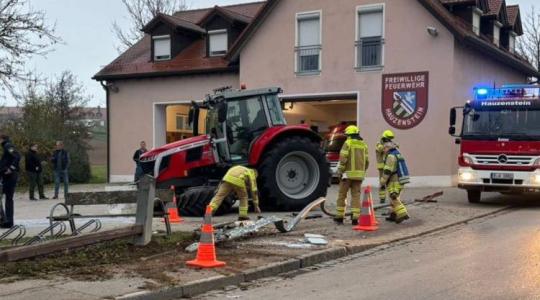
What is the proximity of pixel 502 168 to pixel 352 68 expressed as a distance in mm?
7858

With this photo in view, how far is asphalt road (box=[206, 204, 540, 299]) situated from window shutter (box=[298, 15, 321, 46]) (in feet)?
41.6

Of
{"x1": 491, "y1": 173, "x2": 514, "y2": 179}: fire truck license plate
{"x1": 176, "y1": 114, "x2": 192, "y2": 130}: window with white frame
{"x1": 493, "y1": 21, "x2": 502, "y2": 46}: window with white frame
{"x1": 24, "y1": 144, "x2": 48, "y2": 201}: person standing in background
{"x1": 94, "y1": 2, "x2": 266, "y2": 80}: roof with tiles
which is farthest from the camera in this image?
{"x1": 176, "y1": 114, "x2": 192, "y2": 130}: window with white frame

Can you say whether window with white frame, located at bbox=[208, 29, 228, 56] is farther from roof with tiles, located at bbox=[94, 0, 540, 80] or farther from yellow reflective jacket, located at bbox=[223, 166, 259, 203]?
yellow reflective jacket, located at bbox=[223, 166, 259, 203]

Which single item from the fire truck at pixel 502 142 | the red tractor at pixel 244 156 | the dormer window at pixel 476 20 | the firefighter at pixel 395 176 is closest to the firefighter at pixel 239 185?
the red tractor at pixel 244 156

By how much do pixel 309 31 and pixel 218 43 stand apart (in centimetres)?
501

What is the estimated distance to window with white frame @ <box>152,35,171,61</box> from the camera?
2686cm

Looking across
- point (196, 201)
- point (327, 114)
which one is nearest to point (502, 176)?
point (196, 201)

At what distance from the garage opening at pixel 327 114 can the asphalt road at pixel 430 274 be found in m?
10.9

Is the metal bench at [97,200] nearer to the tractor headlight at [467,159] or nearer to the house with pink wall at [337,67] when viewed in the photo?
the tractor headlight at [467,159]

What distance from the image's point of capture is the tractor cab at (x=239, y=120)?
13.2 m

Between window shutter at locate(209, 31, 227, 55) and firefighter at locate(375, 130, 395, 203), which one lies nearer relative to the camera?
firefighter at locate(375, 130, 395, 203)

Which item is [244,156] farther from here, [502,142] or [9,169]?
[502,142]

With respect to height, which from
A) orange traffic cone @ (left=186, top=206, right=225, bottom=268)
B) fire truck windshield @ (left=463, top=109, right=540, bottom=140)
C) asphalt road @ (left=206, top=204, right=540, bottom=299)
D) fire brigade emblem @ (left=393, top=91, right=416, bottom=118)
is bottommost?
asphalt road @ (left=206, top=204, right=540, bottom=299)

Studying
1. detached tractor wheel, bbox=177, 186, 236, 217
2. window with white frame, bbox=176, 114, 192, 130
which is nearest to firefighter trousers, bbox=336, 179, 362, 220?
detached tractor wheel, bbox=177, 186, 236, 217
